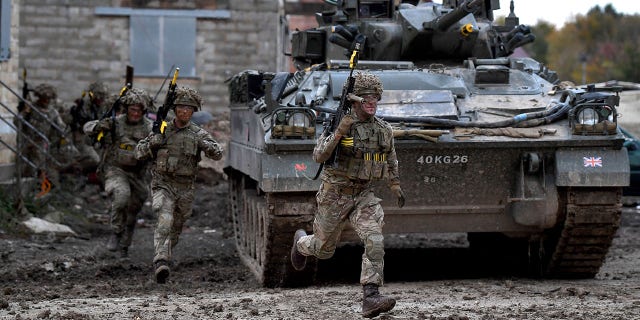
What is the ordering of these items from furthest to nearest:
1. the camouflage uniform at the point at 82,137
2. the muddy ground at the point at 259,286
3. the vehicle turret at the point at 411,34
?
the camouflage uniform at the point at 82,137
the vehicle turret at the point at 411,34
the muddy ground at the point at 259,286

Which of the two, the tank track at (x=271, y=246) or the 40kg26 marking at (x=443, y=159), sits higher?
the 40kg26 marking at (x=443, y=159)

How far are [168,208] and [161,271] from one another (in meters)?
0.63

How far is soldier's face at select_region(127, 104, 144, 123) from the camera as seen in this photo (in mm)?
12273

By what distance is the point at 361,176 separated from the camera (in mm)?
8266

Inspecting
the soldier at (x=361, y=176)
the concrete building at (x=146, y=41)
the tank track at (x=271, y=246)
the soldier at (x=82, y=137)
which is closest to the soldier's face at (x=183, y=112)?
the tank track at (x=271, y=246)

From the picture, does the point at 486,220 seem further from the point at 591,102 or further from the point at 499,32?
the point at 499,32

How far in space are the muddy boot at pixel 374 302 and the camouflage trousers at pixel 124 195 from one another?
4.95m

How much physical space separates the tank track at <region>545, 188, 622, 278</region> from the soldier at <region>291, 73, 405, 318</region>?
2.21 meters

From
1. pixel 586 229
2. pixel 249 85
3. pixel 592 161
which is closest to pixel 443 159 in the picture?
pixel 592 161

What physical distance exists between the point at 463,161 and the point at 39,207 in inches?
287

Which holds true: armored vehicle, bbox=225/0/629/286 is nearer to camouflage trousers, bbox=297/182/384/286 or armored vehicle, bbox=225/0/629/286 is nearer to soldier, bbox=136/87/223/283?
soldier, bbox=136/87/223/283

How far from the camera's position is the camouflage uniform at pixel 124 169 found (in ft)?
40.4

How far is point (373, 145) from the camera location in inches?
324

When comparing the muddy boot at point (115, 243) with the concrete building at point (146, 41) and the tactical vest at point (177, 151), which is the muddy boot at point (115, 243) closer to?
the tactical vest at point (177, 151)
